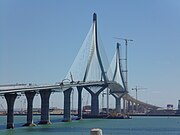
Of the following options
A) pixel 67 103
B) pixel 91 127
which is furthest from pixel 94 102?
pixel 91 127

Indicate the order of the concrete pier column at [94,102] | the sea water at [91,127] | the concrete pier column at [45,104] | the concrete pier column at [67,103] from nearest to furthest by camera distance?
the sea water at [91,127]
the concrete pier column at [45,104]
the concrete pier column at [67,103]
the concrete pier column at [94,102]

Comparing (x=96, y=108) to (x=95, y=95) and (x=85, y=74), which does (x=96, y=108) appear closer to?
(x=95, y=95)

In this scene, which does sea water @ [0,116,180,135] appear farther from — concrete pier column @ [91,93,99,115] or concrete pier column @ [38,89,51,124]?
concrete pier column @ [91,93,99,115]

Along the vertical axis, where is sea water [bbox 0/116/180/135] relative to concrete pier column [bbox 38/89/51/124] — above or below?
below

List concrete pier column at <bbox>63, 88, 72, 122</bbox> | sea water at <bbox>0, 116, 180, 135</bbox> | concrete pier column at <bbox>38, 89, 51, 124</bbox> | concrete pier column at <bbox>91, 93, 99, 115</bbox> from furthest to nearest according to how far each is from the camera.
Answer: concrete pier column at <bbox>91, 93, 99, 115</bbox> → concrete pier column at <bbox>63, 88, 72, 122</bbox> → concrete pier column at <bbox>38, 89, 51, 124</bbox> → sea water at <bbox>0, 116, 180, 135</bbox>

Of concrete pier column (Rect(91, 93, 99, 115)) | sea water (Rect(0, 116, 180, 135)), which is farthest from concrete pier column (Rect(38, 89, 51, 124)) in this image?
concrete pier column (Rect(91, 93, 99, 115))

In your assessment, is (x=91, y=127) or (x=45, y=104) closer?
(x=91, y=127)

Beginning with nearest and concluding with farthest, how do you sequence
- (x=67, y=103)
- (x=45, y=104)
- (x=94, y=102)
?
(x=45, y=104) → (x=67, y=103) → (x=94, y=102)

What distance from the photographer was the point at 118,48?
16888cm

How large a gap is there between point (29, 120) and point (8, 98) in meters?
9.70

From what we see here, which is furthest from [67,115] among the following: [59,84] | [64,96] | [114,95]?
[114,95]

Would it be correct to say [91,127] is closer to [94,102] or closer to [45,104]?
[45,104]

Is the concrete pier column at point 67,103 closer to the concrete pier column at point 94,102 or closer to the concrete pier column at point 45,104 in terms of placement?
the concrete pier column at point 45,104

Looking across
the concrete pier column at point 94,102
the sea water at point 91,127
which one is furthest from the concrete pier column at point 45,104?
the concrete pier column at point 94,102
